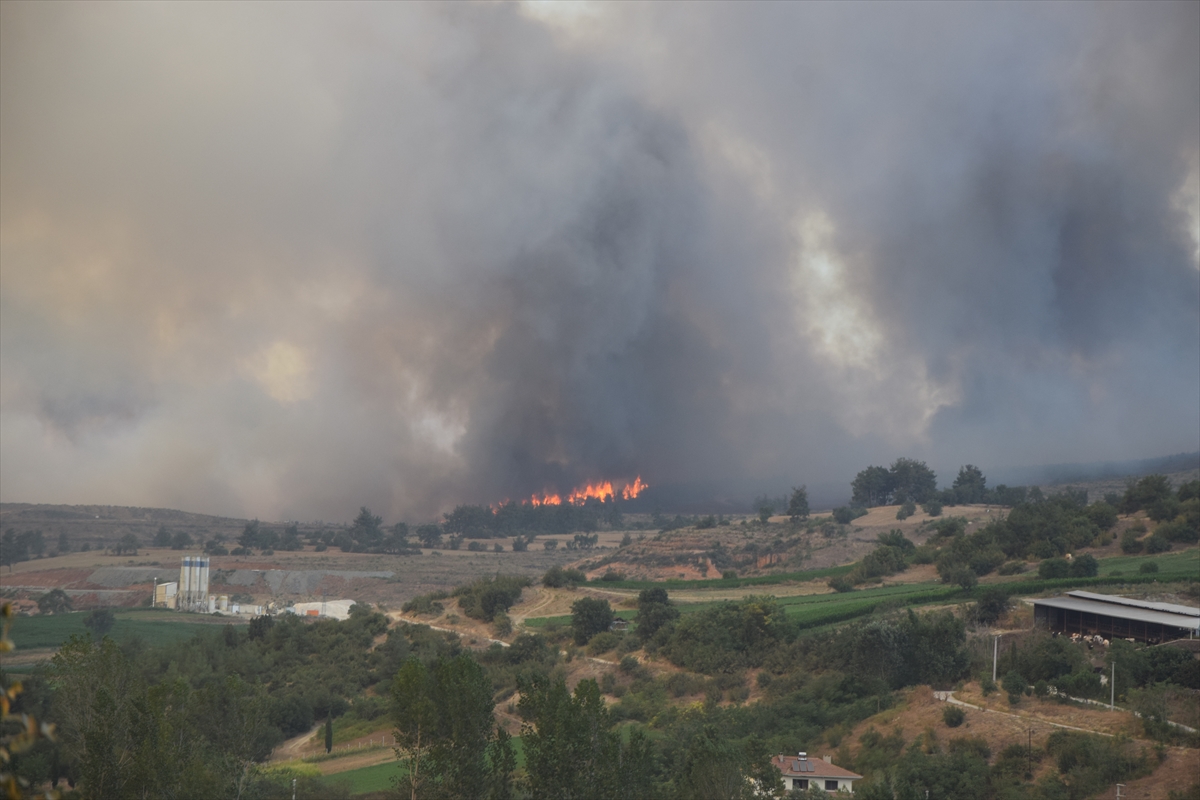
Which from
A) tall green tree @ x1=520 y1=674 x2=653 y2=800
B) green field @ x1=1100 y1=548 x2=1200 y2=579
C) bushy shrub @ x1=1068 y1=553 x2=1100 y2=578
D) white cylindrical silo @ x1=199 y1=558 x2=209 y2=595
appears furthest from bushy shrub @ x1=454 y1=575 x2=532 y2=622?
tall green tree @ x1=520 y1=674 x2=653 y2=800

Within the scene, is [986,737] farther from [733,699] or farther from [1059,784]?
[733,699]

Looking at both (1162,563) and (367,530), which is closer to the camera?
(1162,563)

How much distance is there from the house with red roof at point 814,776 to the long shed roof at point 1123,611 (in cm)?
1989

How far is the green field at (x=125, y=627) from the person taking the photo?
8800 centimetres

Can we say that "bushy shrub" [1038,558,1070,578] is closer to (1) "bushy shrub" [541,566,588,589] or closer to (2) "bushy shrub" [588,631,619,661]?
(2) "bushy shrub" [588,631,619,661]

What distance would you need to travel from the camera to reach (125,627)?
9512cm

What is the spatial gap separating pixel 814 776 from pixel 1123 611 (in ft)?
77.9

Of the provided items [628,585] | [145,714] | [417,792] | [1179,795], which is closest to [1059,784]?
[1179,795]

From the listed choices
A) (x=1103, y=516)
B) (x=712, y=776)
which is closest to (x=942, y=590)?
(x=1103, y=516)

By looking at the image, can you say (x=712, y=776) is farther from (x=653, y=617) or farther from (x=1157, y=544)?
(x=1157, y=544)

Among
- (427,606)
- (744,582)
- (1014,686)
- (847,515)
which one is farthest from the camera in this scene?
(847,515)

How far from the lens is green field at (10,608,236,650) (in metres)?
88.0

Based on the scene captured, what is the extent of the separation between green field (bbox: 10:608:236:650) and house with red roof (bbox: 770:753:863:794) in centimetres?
6361

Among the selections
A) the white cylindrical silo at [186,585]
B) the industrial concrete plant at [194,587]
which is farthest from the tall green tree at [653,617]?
the white cylindrical silo at [186,585]
